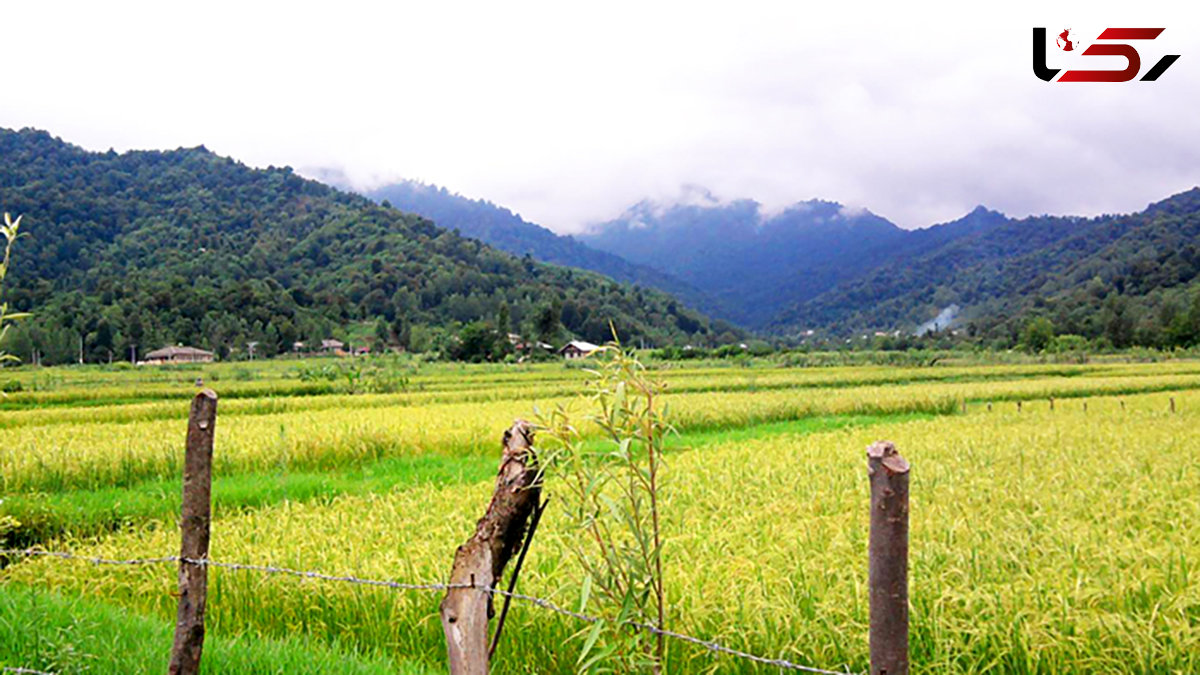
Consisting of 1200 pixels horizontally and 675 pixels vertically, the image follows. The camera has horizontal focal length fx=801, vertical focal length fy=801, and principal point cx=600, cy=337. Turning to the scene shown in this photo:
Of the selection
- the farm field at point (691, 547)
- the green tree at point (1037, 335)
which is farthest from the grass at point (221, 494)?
the green tree at point (1037, 335)

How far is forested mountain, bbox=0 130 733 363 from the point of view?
242ft

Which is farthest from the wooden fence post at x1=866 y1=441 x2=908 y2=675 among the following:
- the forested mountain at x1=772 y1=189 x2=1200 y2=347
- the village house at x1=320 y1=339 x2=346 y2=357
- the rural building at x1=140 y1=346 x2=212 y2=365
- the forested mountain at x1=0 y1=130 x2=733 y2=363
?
the forested mountain at x1=772 y1=189 x2=1200 y2=347

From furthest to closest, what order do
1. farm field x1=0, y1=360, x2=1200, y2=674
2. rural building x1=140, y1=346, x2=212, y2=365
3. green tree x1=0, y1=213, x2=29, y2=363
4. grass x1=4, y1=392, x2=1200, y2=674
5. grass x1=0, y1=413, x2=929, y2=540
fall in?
rural building x1=140, y1=346, x2=212, y2=365 < grass x1=0, y1=413, x2=929, y2=540 < farm field x1=0, y1=360, x2=1200, y2=674 < grass x1=4, y1=392, x2=1200, y2=674 < green tree x1=0, y1=213, x2=29, y2=363

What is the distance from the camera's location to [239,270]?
95.0 m

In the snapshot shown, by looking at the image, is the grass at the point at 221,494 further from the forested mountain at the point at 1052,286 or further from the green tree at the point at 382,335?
the forested mountain at the point at 1052,286

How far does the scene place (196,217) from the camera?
362 ft

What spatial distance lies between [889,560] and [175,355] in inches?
2990

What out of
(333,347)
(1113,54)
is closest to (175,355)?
(333,347)

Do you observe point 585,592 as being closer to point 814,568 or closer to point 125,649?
point 814,568

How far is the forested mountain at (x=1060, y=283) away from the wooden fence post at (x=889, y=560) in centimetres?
8656

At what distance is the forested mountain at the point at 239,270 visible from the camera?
73688 mm

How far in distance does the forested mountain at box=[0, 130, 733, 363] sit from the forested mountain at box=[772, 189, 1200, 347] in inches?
1874

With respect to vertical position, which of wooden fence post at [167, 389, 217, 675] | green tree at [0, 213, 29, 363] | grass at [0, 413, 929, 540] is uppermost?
green tree at [0, 213, 29, 363]

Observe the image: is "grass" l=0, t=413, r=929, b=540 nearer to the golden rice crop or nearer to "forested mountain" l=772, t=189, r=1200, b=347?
the golden rice crop
